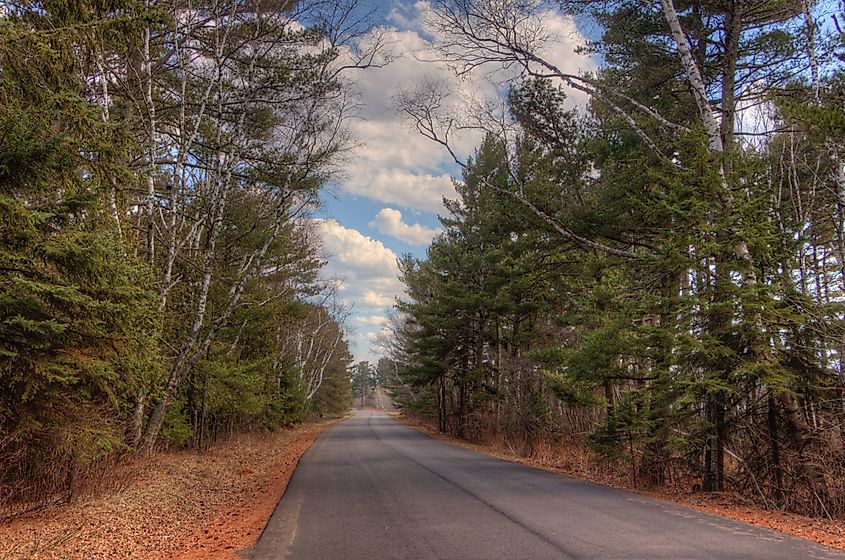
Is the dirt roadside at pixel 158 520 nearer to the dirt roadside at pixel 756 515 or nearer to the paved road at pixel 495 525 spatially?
the paved road at pixel 495 525

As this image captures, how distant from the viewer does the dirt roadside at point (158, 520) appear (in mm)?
5625

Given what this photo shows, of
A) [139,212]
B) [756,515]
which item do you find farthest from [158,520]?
[139,212]

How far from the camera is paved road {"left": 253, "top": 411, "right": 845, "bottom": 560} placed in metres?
5.26

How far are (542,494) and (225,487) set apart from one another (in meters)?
6.53

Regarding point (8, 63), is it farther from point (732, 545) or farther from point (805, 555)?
point (805, 555)

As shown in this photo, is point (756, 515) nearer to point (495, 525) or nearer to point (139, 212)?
point (495, 525)

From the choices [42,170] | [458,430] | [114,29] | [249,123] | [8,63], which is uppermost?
[249,123]

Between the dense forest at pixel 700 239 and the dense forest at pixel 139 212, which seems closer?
the dense forest at pixel 139 212

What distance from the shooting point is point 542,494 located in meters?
8.55

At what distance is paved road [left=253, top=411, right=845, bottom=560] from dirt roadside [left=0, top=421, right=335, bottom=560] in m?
0.51

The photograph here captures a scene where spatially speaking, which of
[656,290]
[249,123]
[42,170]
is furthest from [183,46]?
[656,290]

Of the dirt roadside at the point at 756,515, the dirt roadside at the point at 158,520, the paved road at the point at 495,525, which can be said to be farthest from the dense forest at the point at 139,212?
the dirt roadside at the point at 756,515

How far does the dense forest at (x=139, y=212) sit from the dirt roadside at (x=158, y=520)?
69cm

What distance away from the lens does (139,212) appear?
16.8 metres
